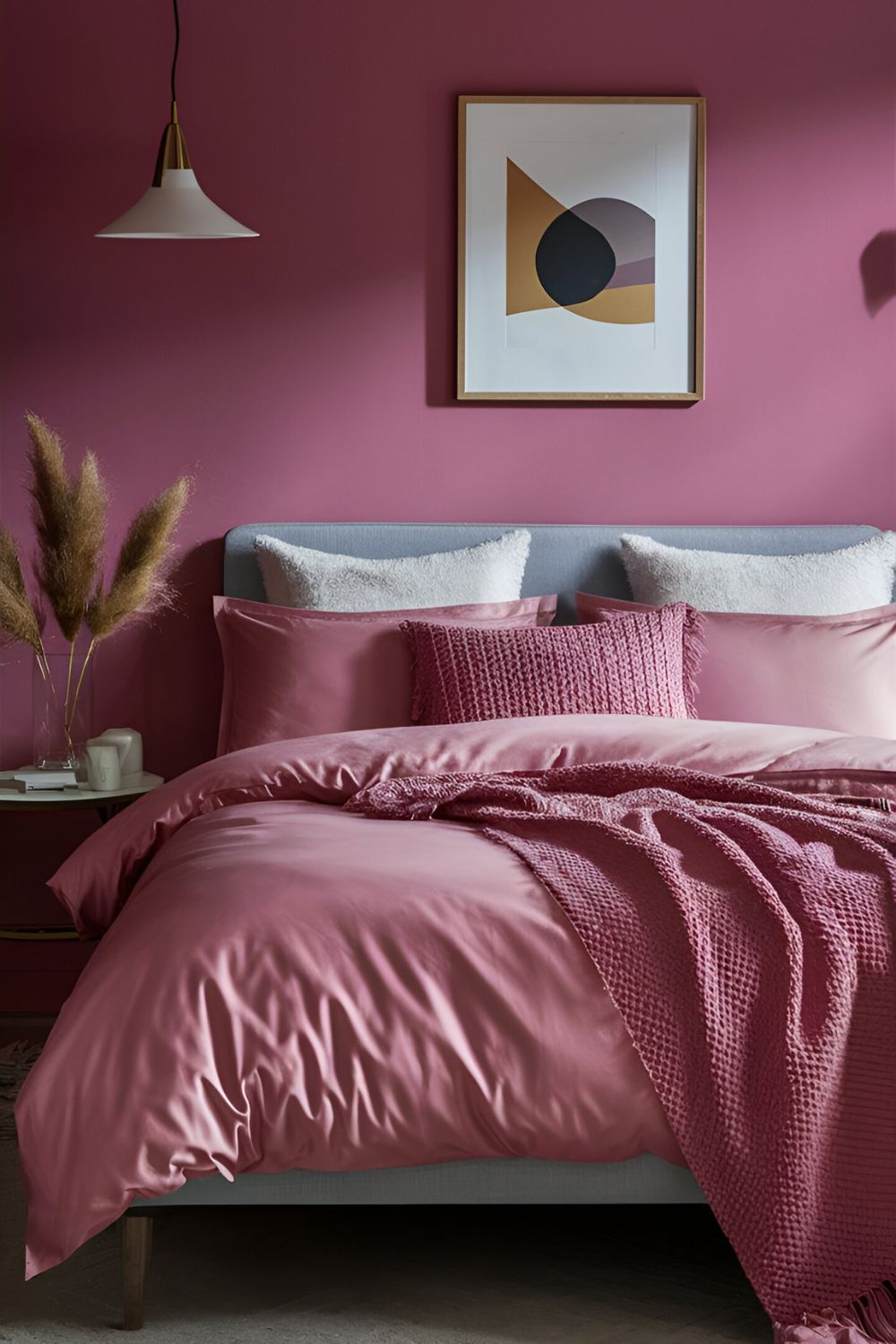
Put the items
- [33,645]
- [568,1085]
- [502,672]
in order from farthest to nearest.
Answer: [33,645], [502,672], [568,1085]

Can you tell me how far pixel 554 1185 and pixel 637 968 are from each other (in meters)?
0.35

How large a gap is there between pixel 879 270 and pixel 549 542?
1.25m

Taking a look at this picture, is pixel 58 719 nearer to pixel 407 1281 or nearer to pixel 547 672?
pixel 547 672

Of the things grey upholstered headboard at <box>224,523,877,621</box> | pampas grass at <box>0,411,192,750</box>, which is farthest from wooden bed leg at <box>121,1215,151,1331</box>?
grey upholstered headboard at <box>224,523,877,621</box>

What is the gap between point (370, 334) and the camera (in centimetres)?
405

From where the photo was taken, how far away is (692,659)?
354 cm

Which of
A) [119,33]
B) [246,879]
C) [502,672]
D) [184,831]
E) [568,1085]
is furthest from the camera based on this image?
[119,33]

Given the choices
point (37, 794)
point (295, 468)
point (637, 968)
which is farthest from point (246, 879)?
point (295, 468)

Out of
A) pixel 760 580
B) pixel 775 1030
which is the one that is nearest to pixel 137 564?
pixel 760 580

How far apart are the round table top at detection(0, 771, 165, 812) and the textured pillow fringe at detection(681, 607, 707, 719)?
132cm

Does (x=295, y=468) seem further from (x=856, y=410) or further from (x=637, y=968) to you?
(x=637, y=968)

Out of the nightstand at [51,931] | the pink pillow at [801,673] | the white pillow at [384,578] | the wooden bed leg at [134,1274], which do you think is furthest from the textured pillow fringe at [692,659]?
the wooden bed leg at [134,1274]

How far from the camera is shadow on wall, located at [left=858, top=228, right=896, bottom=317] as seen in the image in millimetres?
4117

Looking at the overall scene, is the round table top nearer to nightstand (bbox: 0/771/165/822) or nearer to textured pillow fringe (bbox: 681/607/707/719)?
nightstand (bbox: 0/771/165/822)
